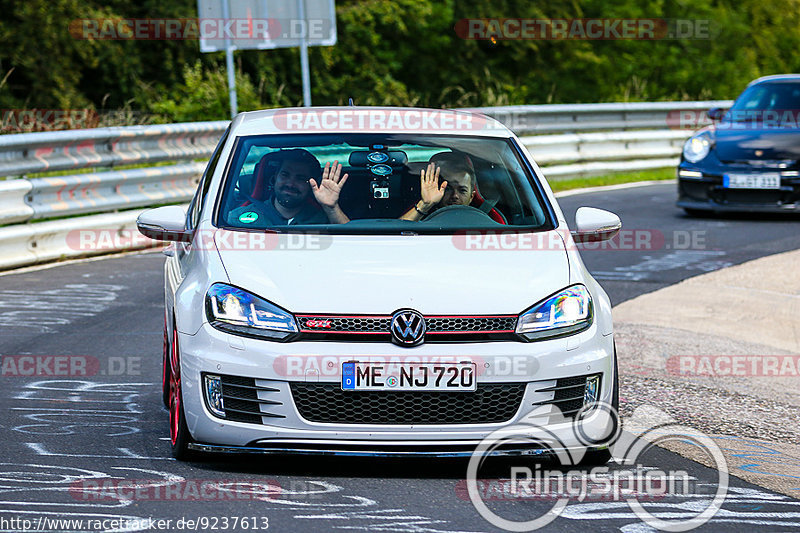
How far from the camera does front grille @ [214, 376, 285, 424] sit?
17.0 feet

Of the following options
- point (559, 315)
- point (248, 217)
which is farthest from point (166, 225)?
point (559, 315)

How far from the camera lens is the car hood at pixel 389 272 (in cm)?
521

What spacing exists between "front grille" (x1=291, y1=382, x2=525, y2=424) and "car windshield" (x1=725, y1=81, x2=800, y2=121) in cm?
1186

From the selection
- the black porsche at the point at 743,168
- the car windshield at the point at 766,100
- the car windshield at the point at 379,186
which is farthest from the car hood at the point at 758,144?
the car windshield at the point at 379,186

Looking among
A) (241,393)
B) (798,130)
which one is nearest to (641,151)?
(798,130)

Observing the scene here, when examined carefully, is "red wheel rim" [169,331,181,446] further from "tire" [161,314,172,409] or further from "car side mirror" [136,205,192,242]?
"car side mirror" [136,205,192,242]

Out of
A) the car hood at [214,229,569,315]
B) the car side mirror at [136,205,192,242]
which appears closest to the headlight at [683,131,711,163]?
the car hood at [214,229,569,315]

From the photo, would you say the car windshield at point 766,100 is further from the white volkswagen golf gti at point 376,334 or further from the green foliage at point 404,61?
the white volkswagen golf gti at point 376,334

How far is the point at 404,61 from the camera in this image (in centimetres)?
3697

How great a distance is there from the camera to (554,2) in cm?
3766

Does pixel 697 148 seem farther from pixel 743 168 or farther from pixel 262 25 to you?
pixel 262 25

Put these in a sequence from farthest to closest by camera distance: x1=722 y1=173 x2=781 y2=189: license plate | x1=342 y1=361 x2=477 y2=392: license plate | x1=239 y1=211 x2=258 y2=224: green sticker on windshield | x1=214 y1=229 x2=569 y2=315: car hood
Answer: x1=722 y1=173 x2=781 y2=189: license plate → x1=239 y1=211 x2=258 y2=224: green sticker on windshield → x1=214 y1=229 x2=569 y2=315: car hood → x1=342 y1=361 x2=477 y2=392: license plate

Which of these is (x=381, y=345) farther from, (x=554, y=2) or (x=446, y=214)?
(x=554, y=2)

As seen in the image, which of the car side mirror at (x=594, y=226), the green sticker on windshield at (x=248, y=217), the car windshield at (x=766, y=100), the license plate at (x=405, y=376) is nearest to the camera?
the license plate at (x=405, y=376)
